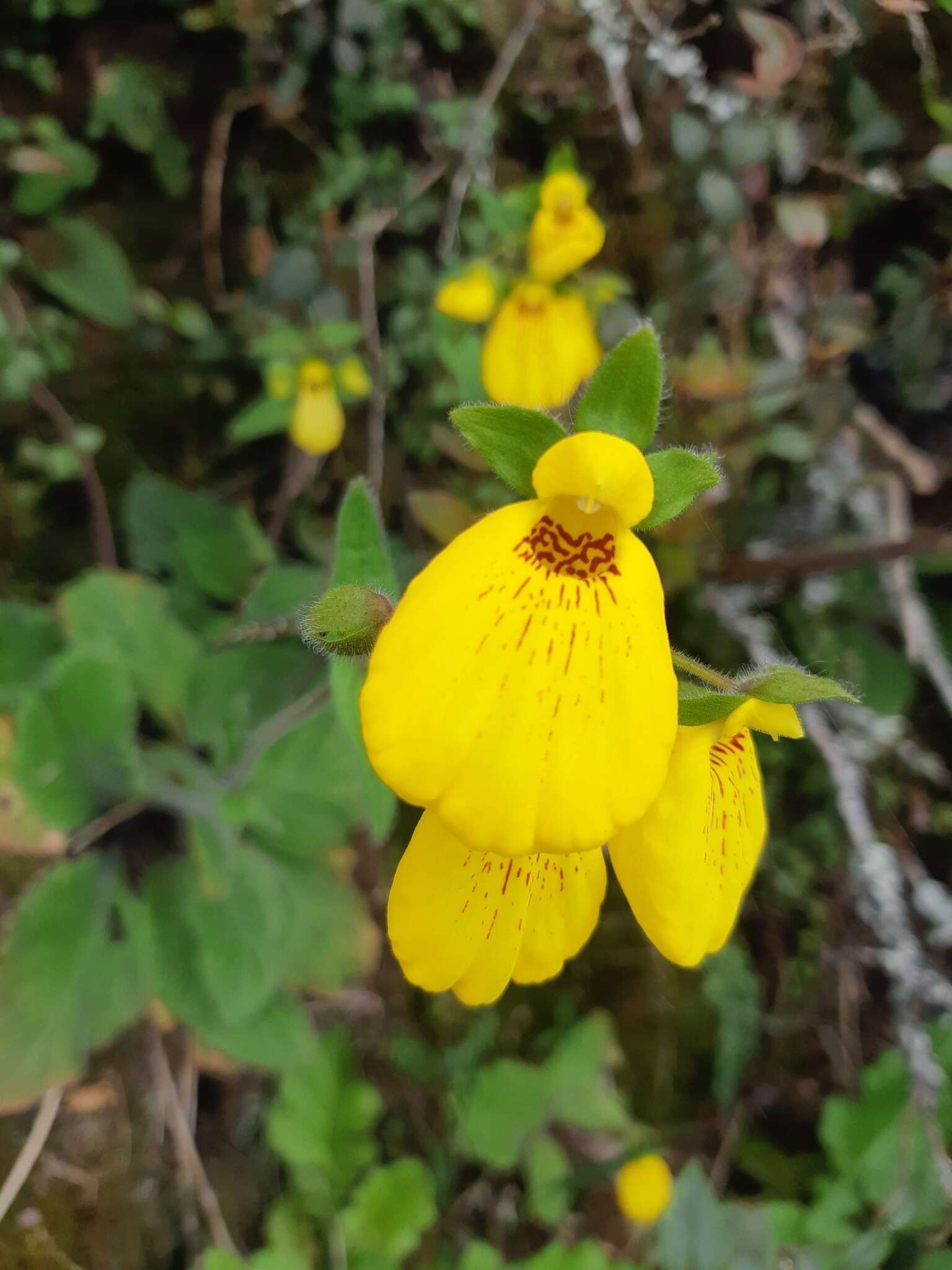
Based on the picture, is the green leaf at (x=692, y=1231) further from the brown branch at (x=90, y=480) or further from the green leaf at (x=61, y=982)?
the brown branch at (x=90, y=480)

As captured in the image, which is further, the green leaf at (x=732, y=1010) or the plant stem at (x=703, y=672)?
the green leaf at (x=732, y=1010)

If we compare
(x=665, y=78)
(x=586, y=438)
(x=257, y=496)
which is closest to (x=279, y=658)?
(x=257, y=496)

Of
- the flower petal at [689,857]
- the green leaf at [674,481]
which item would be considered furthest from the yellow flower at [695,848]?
the green leaf at [674,481]

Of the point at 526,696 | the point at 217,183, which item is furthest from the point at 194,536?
the point at 526,696

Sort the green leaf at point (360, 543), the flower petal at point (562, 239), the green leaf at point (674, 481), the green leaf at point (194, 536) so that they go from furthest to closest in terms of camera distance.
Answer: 1. the green leaf at point (194, 536)
2. the flower petal at point (562, 239)
3. the green leaf at point (360, 543)
4. the green leaf at point (674, 481)

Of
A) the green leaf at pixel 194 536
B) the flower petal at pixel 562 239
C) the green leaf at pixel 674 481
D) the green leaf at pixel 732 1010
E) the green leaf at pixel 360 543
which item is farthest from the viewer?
the green leaf at pixel 732 1010

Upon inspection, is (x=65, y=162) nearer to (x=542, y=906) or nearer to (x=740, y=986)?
(x=542, y=906)
